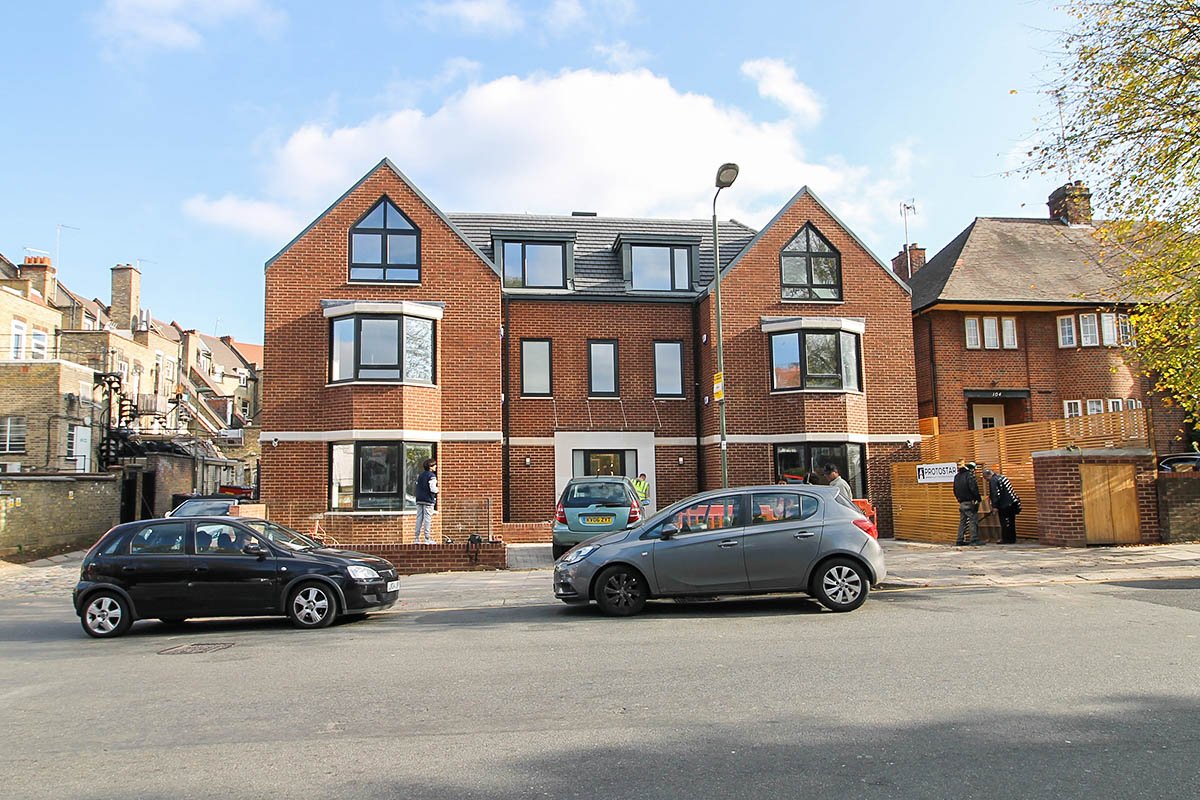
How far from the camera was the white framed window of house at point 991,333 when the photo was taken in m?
27.4

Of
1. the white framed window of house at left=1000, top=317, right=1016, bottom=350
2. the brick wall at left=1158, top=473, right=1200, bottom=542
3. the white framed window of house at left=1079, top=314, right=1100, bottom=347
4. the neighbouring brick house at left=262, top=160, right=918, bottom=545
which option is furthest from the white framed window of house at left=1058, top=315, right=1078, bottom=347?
the brick wall at left=1158, top=473, right=1200, bottom=542

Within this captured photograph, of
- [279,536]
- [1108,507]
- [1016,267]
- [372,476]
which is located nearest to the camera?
[279,536]

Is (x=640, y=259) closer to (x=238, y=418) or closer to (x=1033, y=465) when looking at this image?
(x=1033, y=465)

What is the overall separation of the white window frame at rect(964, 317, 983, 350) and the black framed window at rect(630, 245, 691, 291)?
9.16m

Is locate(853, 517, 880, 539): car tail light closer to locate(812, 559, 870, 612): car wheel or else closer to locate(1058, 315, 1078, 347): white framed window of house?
locate(812, 559, 870, 612): car wheel

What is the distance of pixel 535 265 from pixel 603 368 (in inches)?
136

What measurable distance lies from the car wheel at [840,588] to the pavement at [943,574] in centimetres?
257

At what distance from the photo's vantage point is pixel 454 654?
27.3 feet

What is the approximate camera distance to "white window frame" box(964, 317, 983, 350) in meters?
27.2

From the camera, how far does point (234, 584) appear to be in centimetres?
1029

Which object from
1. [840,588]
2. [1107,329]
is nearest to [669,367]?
[1107,329]

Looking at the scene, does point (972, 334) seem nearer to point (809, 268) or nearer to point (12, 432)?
point (809, 268)

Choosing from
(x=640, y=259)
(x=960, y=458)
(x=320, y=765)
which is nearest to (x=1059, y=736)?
(x=320, y=765)

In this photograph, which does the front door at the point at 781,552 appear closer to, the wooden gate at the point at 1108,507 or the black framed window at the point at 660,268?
the wooden gate at the point at 1108,507
